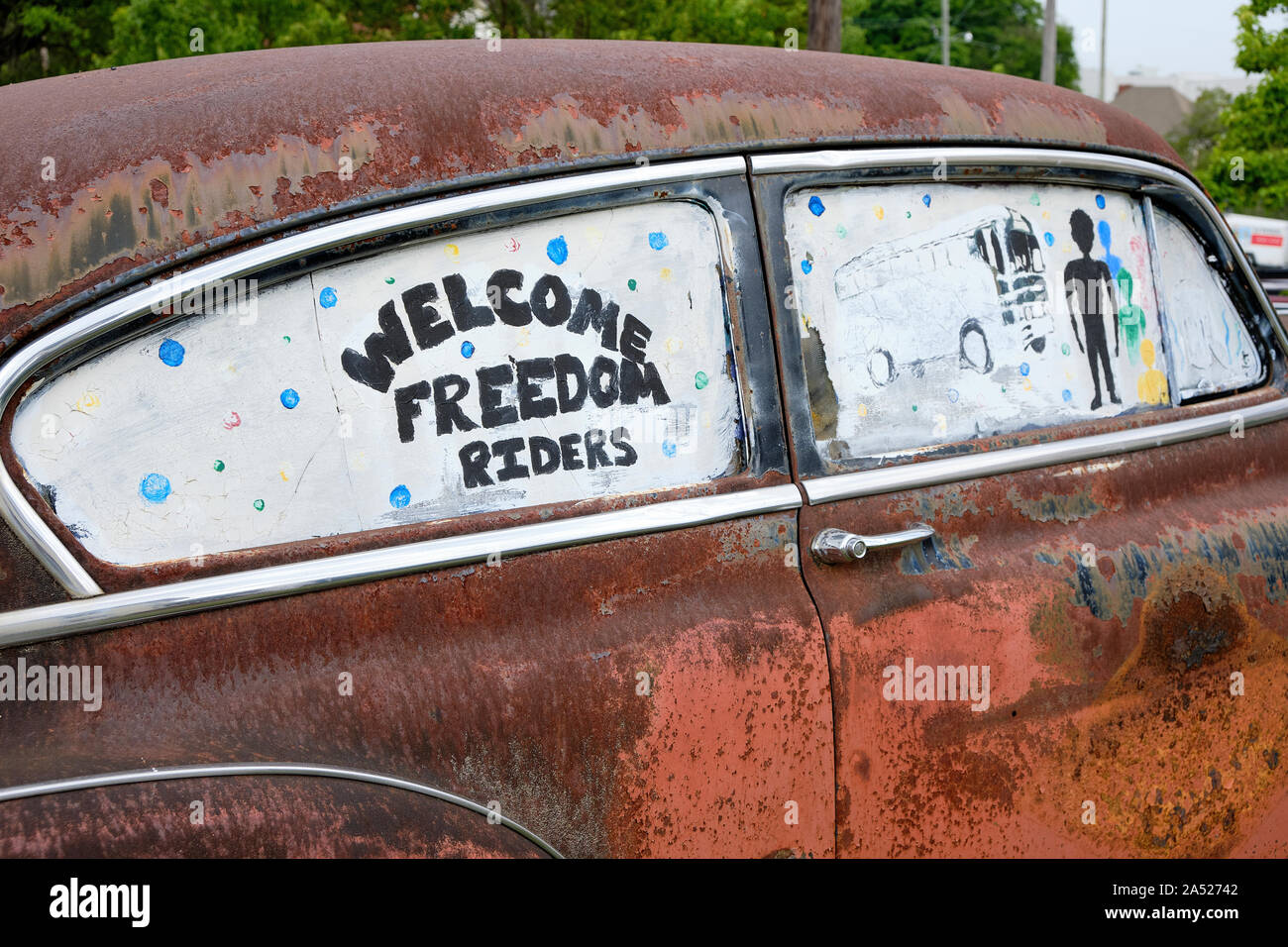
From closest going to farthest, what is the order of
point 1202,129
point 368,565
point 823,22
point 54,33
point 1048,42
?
1. point 368,565
2. point 823,22
3. point 54,33
4. point 1048,42
5. point 1202,129

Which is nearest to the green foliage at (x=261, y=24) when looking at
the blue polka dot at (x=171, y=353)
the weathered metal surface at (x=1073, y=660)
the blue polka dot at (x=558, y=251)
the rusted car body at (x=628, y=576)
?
the rusted car body at (x=628, y=576)

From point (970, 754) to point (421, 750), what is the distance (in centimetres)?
88

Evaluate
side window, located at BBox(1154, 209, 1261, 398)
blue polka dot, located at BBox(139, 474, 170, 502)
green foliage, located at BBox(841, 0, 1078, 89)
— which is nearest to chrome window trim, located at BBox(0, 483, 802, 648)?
blue polka dot, located at BBox(139, 474, 170, 502)

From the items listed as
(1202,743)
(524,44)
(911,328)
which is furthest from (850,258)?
(1202,743)

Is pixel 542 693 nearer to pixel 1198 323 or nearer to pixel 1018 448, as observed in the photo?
pixel 1018 448

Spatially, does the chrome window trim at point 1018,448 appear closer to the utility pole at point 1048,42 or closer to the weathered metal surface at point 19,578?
the weathered metal surface at point 19,578

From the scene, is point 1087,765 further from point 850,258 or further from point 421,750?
point 421,750

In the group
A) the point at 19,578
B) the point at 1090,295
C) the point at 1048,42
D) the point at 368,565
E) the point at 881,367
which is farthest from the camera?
the point at 1048,42

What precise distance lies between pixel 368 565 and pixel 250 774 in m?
0.30

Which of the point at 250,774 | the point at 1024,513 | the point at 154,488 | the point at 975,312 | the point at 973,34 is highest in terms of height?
the point at 973,34

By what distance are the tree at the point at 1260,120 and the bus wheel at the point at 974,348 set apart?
1765 centimetres

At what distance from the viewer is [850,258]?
181 cm

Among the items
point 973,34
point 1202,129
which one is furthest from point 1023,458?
point 973,34

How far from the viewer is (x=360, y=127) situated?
156 centimetres
